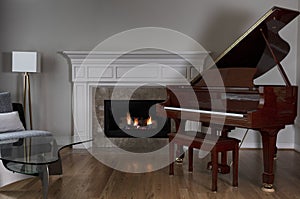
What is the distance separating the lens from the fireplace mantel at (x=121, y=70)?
5.00 m

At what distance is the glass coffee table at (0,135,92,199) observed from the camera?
2.52m

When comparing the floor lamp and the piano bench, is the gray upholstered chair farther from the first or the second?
the piano bench

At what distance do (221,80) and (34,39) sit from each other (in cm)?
304

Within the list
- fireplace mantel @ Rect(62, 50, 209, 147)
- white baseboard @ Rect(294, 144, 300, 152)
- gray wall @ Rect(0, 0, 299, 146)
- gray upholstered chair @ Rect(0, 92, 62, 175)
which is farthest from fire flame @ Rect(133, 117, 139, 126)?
white baseboard @ Rect(294, 144, 300, 152)

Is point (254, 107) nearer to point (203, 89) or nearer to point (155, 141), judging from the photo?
point (203, 89)

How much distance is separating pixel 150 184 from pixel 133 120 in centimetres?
219

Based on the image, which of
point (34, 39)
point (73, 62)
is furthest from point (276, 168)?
point (34, 39)

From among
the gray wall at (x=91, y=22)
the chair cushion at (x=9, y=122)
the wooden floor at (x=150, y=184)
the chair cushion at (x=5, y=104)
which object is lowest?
the wooden floor at (x=150, y=184)

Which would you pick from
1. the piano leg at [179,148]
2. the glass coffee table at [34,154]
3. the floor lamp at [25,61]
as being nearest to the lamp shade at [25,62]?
the floor lamp at [25,61]

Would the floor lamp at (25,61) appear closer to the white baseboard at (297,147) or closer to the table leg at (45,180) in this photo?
the table leg at (45,180)

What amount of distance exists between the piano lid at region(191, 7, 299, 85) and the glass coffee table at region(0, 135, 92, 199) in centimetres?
175

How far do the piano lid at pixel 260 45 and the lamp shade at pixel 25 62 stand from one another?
89.9 inches

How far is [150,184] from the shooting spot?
3199 mm

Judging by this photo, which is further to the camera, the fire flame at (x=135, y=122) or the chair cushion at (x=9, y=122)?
the fire flame at (x=135, y=122)
